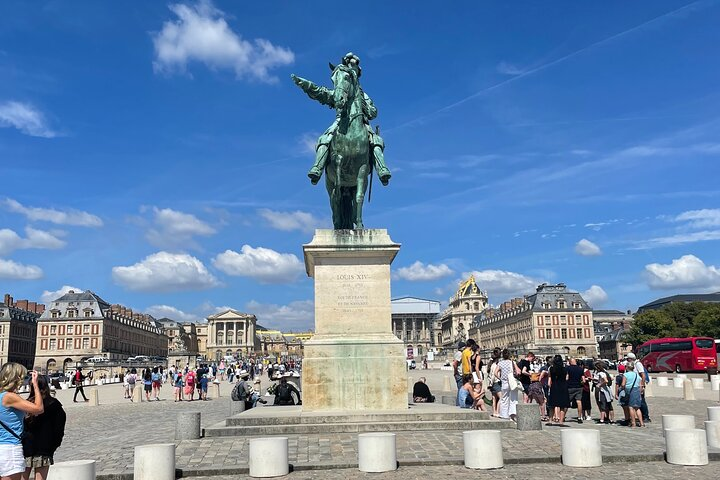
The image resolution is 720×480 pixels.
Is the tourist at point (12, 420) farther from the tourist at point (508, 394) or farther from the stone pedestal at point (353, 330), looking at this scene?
the tourist at point (508, 394)

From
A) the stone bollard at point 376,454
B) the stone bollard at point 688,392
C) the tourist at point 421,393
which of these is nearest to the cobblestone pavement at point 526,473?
the stone bollard at point 376,454

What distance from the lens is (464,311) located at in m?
199

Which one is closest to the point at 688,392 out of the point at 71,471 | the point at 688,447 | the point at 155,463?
the point at 688,447

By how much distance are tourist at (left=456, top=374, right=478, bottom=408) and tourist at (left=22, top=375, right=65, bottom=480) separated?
1256 centimetres

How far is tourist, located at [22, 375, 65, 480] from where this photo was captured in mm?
7605

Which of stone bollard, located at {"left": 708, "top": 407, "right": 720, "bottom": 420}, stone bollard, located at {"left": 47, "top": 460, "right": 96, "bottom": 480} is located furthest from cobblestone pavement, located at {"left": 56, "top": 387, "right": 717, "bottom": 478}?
stone bollard, located at {"left": 47, "top": 460, "right": 96, "bottom": 480}

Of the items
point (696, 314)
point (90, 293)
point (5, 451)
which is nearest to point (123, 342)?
point (90, 293)

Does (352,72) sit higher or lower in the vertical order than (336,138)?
higher

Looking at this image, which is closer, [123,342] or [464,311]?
[123,342]

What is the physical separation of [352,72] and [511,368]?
28.5 ft

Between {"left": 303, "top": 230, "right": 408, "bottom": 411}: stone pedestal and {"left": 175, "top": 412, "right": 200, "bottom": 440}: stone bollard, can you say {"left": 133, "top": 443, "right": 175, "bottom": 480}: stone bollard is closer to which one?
{"left": 175, "top": 412, "right": 200, "bottom": 440}: stone bollard

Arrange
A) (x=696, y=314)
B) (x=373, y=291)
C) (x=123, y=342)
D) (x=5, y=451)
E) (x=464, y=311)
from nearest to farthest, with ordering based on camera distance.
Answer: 1. (x=5, y=451)
2. (x=373, y=291)
3. (x=696, y=314)
4. (x=123, y=342)
5. (x=464, y=311)

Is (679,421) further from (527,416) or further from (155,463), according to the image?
(155,463)

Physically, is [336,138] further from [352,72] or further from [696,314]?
[696,314]
